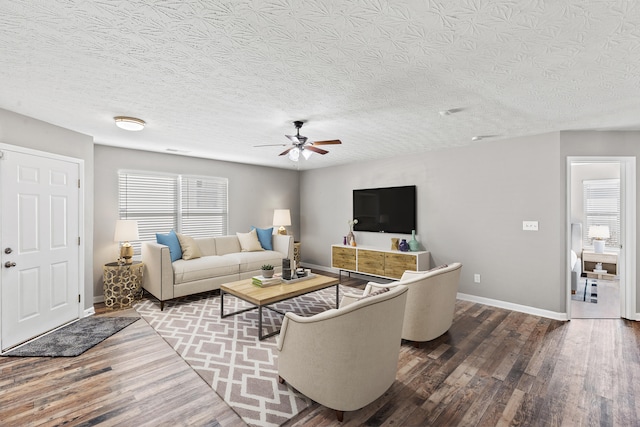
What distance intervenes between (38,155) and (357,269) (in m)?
4.83

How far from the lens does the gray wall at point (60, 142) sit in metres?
3.05

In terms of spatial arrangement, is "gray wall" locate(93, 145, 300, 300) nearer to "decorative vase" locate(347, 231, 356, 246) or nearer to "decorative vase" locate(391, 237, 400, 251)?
"decorative vase" locate(347, 231, 356, 246)

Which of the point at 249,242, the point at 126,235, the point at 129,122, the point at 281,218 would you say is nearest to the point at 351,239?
the point at 281,218

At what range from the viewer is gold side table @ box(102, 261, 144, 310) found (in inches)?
165

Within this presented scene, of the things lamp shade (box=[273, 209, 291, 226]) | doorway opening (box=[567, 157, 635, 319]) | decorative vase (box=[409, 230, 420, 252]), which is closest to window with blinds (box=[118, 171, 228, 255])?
lamp shade (box=[273, 209, 291, 226])

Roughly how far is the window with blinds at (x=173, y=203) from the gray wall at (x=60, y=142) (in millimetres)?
933

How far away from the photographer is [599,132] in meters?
3.81

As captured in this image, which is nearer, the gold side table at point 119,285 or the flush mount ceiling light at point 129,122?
the flush mount ceiling light at point 129,122

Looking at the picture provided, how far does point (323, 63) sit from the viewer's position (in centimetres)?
206

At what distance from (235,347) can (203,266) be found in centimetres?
192

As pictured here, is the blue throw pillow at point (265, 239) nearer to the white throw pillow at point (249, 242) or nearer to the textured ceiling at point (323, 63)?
the white throw pillow at point (249, 242)

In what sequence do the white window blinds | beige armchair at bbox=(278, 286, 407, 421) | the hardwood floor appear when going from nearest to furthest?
beige armchair at bbox=(278, 286, 407, 421) → the hardwood floor → the white window blinds

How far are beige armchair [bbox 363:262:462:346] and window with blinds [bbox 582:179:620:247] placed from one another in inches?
198

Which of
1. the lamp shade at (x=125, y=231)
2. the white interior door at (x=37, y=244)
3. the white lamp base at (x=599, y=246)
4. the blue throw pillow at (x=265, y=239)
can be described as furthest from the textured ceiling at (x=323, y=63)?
the white lamp base at (x=599, y=246)
